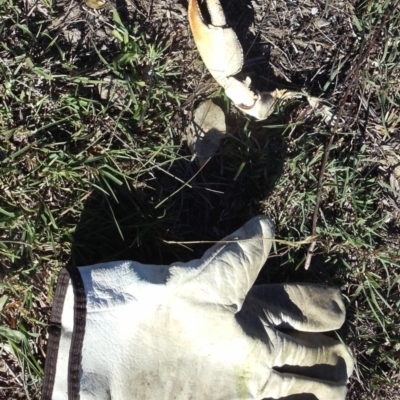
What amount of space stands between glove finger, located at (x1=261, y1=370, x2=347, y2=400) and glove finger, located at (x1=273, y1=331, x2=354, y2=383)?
5 centimetres

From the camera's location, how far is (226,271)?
2523mm

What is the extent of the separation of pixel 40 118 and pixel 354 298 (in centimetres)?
182

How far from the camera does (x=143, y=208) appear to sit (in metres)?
2.85

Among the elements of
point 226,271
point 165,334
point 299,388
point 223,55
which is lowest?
point 299,388

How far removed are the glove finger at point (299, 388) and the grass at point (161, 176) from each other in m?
0.30

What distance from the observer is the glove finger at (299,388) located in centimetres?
261

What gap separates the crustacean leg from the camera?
105 inches

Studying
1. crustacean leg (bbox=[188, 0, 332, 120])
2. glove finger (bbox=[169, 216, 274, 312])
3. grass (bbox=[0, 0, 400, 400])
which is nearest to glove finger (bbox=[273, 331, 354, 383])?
grass (bbox=[0, 0, 400, 400])

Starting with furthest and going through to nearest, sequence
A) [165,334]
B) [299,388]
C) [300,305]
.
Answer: [300,305] → [299,388] → [165,334]

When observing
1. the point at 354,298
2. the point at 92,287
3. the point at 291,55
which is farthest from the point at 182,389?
the point at 291,55

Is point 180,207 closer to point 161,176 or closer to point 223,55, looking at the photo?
point 161,176

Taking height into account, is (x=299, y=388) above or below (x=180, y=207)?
below

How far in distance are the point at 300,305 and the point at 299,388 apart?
0.38m

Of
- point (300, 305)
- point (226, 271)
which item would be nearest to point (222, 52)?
point (226, 271)
